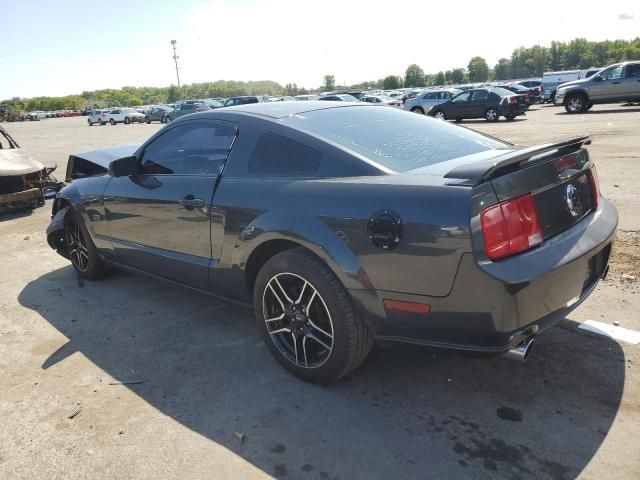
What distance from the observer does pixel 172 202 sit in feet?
12.1

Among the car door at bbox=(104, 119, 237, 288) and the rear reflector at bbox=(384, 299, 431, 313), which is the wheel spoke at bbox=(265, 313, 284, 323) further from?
the rear reflector at bbox=(384, 299, 431, 313)

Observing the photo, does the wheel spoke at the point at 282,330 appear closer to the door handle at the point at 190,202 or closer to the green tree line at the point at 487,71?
the door handle at the point at 190,202

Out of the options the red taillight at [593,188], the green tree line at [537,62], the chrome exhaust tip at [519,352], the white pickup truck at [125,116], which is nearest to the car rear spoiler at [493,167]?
the red taillight at [593,188]

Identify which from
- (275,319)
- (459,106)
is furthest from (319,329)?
(459,106)

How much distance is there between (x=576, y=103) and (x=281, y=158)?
22.3 metres

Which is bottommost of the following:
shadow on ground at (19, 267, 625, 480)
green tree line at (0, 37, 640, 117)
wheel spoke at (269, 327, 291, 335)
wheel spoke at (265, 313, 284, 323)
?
shadow on ground at (19, 267, 625, 480)

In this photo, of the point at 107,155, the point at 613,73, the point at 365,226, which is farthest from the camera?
the point at 613,73

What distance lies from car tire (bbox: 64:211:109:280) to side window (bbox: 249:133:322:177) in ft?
7.74

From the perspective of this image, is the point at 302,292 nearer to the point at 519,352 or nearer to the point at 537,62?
the point at 519,352

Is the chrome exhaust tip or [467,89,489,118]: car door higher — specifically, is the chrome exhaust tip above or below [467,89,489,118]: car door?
below

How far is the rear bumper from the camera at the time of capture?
227 centimetres

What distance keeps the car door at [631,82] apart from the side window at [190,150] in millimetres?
21910

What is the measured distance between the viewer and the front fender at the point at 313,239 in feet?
8.61

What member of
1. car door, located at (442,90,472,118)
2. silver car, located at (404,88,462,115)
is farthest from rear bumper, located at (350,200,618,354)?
silver car, located at (404,88,462,115)
